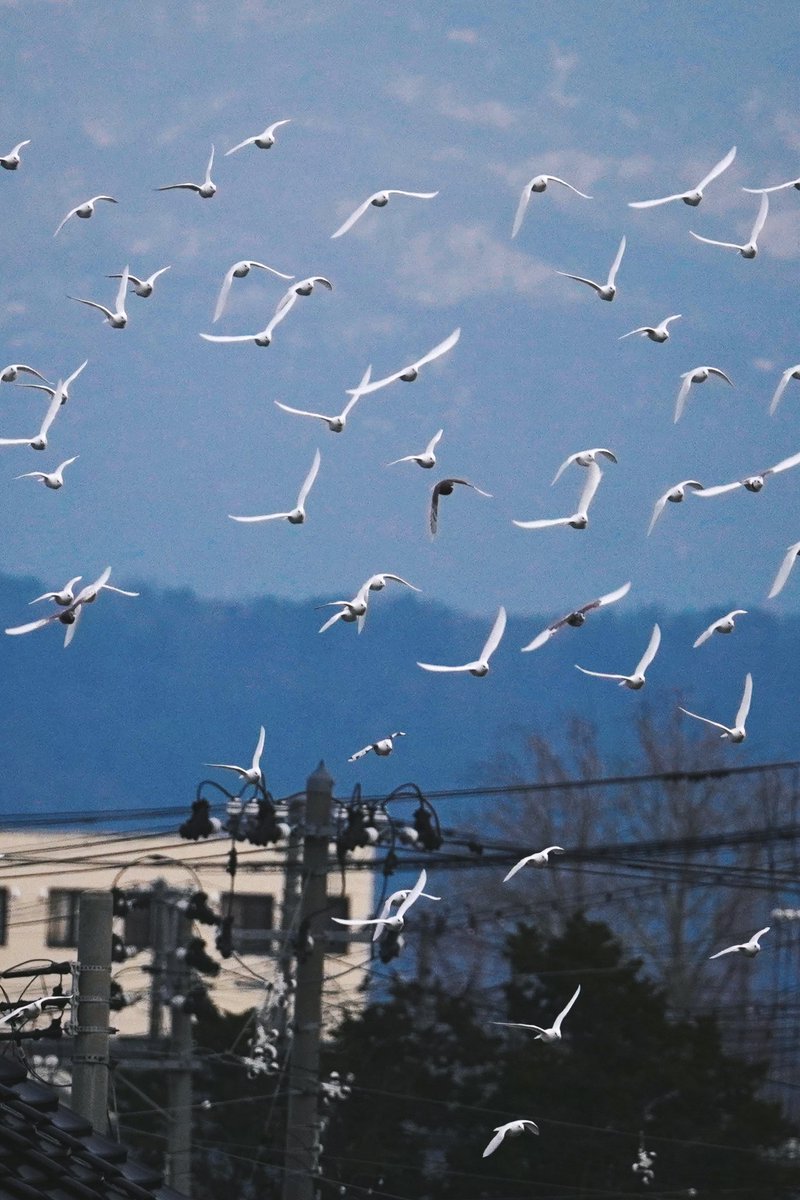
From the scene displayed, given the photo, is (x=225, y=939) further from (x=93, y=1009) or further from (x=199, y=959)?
(x=93, y=1009)

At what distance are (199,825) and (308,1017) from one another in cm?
249

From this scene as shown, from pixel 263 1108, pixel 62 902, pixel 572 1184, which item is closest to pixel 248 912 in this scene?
pixel 62 902

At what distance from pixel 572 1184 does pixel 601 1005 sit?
2948mm

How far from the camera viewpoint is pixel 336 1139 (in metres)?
35.4

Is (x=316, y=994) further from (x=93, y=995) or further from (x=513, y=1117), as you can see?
(x=513, y=1117)

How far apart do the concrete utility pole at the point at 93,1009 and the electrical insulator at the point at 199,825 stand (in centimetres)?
1039

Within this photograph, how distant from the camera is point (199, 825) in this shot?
924 inches

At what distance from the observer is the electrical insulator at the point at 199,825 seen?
23250 millimetres

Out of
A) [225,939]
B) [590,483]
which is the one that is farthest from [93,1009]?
[225,939]

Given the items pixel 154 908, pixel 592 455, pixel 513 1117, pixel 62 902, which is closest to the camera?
pixel 592 455

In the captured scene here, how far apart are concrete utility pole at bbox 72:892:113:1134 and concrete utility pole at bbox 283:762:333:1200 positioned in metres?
9.17

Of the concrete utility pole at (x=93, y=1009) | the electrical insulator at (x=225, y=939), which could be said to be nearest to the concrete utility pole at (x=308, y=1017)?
the electrical insulator at (x=225, y=939)

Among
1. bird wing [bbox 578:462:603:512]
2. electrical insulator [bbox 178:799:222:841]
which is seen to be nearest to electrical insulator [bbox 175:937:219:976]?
electrical insulator [bbox 178:799:222:841]

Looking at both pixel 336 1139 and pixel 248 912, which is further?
pixel 248 912
